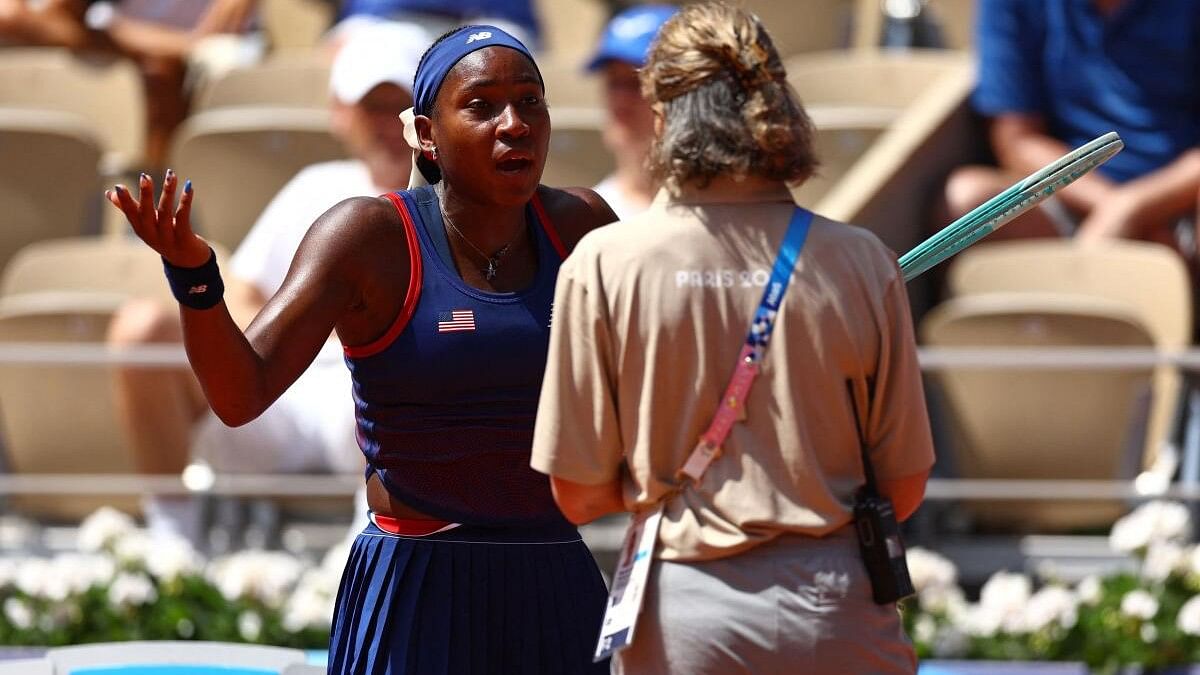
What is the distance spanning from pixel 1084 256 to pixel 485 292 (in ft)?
11.0

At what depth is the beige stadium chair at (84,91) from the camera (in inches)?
294

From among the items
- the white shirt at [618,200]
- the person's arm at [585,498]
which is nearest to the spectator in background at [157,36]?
the white shirt at [618,200]

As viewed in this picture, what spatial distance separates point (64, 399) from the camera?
19.0 feet

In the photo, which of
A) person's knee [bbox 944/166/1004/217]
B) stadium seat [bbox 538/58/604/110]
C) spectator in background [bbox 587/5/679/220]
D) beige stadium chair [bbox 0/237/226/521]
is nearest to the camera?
spectator in background [bbox 587/5/679/220]

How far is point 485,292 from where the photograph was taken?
2969mm

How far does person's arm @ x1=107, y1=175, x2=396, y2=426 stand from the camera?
2709 millimetres

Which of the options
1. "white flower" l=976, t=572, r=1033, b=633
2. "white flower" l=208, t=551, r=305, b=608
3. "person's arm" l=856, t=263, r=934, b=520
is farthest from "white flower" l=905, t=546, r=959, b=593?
"person's arm" l=856, t=263, r=934, b=520

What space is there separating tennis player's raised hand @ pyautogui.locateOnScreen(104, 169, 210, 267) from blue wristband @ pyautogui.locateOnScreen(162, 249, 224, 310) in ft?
0.04

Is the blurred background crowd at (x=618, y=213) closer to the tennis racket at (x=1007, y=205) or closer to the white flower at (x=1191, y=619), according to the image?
the white flower at (x=1191, y=619)

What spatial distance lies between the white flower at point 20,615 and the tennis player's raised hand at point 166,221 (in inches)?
103

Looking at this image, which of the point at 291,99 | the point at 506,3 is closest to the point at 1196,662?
the point at 506,3

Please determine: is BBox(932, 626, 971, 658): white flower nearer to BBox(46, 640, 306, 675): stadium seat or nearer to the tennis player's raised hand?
BBox(46, 640, 306, 675): stadium seat

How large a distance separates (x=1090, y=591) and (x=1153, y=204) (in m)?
1.67

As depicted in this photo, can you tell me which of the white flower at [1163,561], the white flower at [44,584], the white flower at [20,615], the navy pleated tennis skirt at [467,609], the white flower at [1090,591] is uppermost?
the navy pleated tennis skirt at [467,609]
